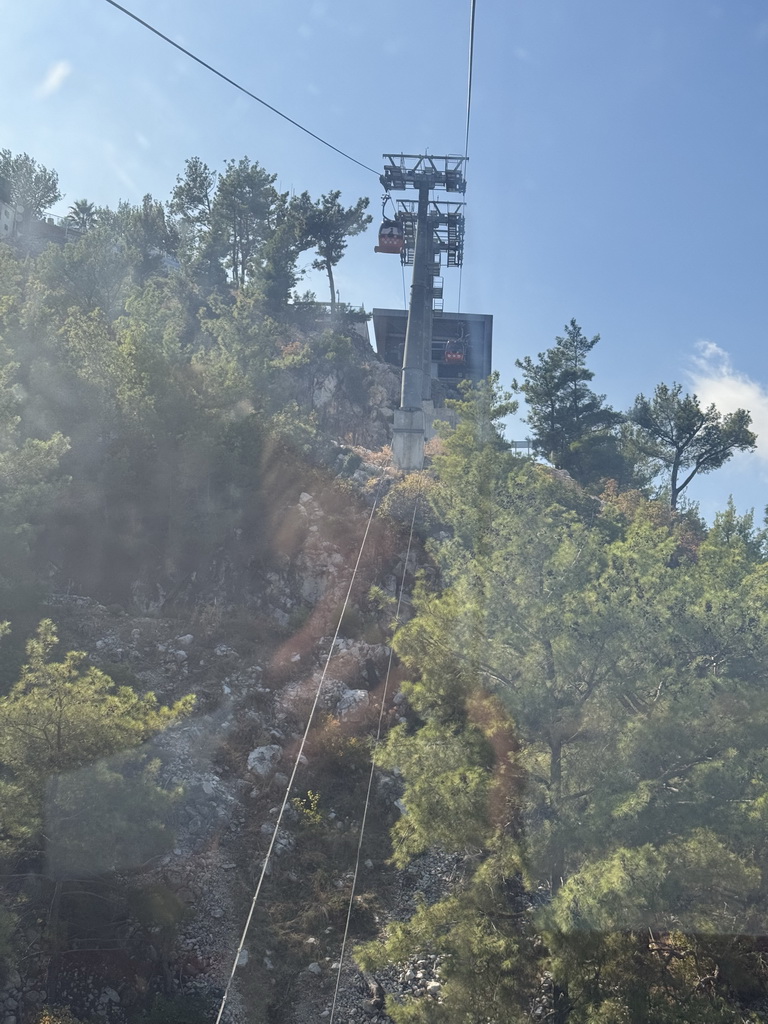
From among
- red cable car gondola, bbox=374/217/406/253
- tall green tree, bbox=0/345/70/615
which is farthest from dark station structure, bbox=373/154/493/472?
tall green tree, bbox=0/345/70/615

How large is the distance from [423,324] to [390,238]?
6.73 metres

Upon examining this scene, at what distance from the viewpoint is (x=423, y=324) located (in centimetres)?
4516

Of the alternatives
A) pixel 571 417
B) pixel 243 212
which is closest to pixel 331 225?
pixel 243 212

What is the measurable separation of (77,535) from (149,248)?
40327mm

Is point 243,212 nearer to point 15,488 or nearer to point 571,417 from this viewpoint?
point 571,417

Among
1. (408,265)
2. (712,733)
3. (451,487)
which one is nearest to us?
(712,733)

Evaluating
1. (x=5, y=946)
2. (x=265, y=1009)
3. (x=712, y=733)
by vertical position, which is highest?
(x=712, y=733)

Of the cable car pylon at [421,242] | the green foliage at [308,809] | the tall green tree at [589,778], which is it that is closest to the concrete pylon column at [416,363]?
the cable car pylon at [421,242]

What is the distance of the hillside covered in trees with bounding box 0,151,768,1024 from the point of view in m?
12.9

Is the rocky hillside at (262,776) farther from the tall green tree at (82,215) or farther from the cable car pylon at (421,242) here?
the tall green tree at (82,215)

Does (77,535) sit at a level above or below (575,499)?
below

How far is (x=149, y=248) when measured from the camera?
2424 inches

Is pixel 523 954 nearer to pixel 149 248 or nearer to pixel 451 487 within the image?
pixel 451 487

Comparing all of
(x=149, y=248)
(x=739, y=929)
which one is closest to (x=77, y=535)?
(x=739, y=929)
